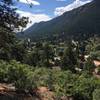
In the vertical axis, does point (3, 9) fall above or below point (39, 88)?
above

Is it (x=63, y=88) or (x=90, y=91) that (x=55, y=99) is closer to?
(x=63, y=88)

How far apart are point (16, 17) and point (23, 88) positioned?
5.43m

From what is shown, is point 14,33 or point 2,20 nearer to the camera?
point 2,20

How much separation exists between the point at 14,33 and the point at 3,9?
2411 millimetres

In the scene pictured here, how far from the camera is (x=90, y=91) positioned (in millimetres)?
27312

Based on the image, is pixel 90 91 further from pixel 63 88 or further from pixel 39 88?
pixel 39 88

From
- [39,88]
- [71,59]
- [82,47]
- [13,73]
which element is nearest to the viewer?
[13,73]

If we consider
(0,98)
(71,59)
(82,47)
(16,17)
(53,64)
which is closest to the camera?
(0,98)

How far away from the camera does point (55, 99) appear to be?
24.4m

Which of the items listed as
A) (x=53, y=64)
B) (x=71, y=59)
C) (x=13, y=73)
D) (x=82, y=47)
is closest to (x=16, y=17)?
(x=13, y=73)

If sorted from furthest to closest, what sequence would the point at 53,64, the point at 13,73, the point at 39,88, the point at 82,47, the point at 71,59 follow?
the point at 82,47 < the point at 53,64 < the point at 71,59 < the point at 39,88 < the point at 13,73

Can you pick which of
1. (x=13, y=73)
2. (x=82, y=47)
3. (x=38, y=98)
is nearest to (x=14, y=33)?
(x=13, y=73)

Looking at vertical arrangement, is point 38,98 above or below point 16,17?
below

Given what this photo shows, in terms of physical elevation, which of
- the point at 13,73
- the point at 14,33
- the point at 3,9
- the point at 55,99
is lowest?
the point at 55,99
